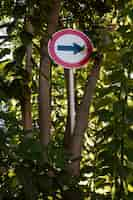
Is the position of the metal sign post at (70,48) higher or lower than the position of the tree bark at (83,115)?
higher

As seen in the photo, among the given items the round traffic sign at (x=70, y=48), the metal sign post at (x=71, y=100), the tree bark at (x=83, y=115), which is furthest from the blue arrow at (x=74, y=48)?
the metal sign post at (x=71, y=100)

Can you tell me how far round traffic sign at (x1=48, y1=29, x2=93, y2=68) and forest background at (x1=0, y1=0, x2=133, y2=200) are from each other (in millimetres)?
45

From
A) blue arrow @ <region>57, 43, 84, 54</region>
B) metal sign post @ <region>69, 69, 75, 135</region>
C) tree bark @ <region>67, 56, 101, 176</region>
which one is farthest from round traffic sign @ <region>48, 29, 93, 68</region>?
metal sign post @ <region>69, 69, 75, 135</region>

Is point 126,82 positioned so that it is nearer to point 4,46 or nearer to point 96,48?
point 96,48

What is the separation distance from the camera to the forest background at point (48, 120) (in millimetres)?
1734

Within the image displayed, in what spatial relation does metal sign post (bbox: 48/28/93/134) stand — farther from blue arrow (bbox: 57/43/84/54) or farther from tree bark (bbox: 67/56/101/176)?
tree bark (bbox: 67/56/101/176)

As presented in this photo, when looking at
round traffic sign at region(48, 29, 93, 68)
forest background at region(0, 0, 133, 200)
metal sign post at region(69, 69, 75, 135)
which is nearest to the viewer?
forest background at region(0, 0, 133, 200)

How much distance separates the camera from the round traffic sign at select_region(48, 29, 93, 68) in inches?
88.3

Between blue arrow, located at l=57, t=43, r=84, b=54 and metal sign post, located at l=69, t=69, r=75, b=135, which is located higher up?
blue arrow, located at l=57, t=43, r=84, b=54

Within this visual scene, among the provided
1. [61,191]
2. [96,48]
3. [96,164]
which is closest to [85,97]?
[96,48]

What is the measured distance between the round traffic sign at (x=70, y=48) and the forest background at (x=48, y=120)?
0.15 feet

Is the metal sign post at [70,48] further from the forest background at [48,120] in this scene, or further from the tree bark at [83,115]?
the tree bark at [83,115]

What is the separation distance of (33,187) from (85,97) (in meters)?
0.84

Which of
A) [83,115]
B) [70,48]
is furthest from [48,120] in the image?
[70,48]
